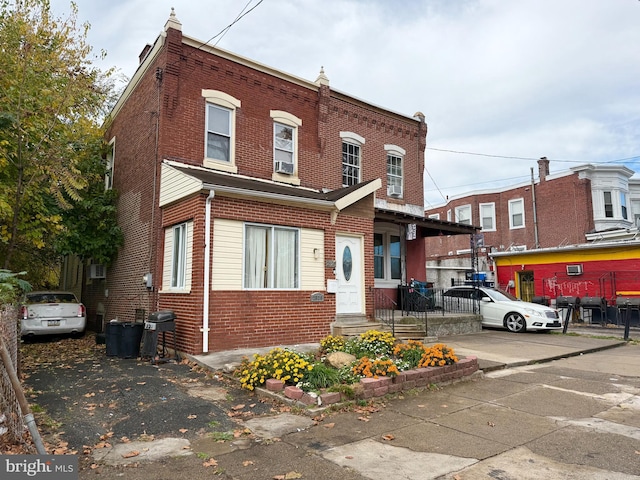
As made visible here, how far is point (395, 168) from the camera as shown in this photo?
17234mm

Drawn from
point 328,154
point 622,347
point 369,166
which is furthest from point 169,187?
point 622,347

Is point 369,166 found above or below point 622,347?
above

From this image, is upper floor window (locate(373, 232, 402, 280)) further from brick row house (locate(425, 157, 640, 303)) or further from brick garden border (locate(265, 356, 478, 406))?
brick garden border (locate(265, 356, 478, 406))

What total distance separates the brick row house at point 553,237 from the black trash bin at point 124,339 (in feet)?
39.3

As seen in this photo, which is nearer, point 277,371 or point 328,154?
point 277,371

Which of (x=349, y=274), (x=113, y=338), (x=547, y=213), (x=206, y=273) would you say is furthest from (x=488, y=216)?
(x=113, y=338)

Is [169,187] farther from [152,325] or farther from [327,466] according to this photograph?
[327,466]

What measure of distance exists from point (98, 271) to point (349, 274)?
8.74 m

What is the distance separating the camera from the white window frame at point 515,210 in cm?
3105

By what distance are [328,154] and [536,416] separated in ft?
35.7

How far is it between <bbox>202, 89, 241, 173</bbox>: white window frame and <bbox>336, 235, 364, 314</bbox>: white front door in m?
3.78

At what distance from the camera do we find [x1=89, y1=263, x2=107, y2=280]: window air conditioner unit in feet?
48.6

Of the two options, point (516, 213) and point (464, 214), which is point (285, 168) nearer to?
point (516, 213)

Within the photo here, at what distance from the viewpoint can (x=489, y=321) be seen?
16.0m
